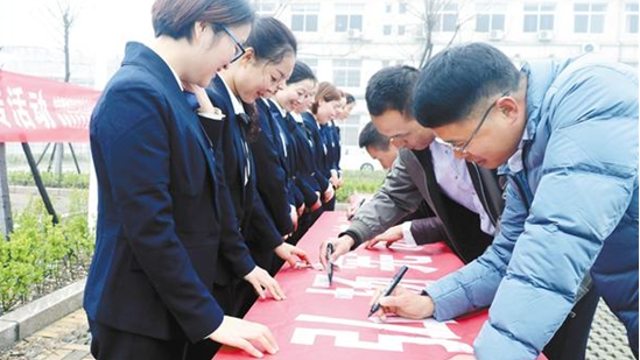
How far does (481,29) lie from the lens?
1405 cm

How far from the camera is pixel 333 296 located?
1472mm

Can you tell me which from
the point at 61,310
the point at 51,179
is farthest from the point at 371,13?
the point at 61,310

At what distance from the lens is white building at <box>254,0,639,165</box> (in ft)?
44.2

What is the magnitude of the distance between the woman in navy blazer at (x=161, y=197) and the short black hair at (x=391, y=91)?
0.61 meters

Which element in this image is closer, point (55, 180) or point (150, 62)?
point (150, 62)

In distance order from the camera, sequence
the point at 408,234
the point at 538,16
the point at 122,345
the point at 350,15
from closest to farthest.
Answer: the point at 122,345, the point at 408,234, the point at 538,16, the point at 350,15

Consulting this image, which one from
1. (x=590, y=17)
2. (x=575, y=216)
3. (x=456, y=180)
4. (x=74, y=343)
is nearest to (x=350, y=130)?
(x=590, y=17)

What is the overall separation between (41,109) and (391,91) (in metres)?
2.72

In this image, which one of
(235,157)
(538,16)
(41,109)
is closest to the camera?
(235,157)

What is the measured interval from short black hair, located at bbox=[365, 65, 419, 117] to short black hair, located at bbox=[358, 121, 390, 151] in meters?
1.11

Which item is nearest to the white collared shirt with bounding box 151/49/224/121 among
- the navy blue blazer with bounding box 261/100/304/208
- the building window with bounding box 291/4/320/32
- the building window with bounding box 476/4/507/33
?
the navy blue blazer with bounding box 261/100/304/208

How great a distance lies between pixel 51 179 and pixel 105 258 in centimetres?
808

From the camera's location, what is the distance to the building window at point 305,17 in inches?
571
